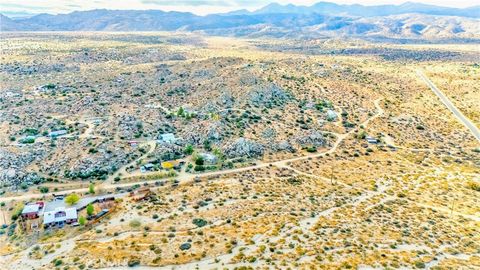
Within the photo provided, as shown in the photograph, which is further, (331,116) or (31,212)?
(331,116)

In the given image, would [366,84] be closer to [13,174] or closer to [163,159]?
[163,159]

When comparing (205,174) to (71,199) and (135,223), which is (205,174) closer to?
(135,223)

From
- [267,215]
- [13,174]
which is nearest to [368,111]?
[267,215]

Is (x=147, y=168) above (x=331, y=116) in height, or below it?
below

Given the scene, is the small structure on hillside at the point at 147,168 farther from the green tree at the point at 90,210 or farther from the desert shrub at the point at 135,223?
the desert shrub at the point at 135,223

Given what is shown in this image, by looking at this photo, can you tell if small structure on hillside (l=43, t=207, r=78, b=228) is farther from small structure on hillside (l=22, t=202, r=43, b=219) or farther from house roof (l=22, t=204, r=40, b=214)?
house roof (l=22, t=204, r=40, b=214)

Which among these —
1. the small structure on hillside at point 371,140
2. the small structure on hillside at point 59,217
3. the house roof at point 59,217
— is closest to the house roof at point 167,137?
the house roof at point 59,217

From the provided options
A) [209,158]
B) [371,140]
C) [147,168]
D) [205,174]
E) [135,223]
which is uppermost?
[147,168]

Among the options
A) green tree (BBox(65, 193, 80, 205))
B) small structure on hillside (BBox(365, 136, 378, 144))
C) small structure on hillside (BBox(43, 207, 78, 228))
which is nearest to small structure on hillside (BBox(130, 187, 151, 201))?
green tree (BBox(65, 193, 80, 205))

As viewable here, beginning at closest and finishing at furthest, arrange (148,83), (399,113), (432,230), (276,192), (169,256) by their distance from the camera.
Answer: (169,256) → (432,230) → (276,192) → (399,113) → (148,83)

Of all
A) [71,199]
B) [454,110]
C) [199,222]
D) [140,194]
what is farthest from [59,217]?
[454,110]
